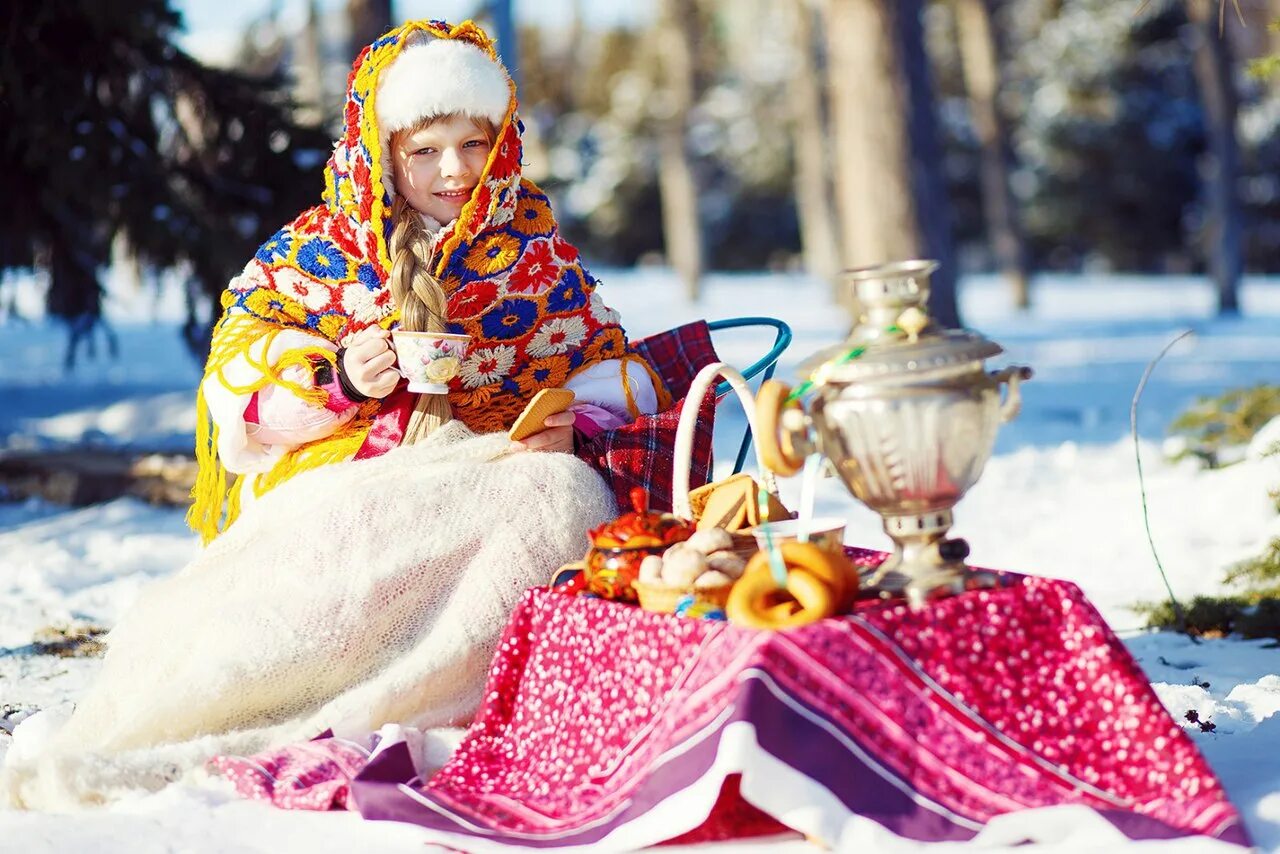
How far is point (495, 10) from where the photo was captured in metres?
10.7

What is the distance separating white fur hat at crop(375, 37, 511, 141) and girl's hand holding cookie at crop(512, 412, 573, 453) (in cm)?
71

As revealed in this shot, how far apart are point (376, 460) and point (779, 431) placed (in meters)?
1.12

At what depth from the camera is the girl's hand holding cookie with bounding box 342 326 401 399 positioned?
3.31 metres

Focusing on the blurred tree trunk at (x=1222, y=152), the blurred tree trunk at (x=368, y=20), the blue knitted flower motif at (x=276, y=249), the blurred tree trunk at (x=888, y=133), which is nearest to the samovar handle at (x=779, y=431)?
the blue knitted flower motif at (x=276, y=249)

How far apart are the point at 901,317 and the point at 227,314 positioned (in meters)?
1.74

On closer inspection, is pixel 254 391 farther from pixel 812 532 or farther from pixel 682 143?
pixel 682 143

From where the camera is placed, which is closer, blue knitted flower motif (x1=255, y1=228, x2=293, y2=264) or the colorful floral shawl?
the colorful floral shawl

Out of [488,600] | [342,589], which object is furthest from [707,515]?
[342,589]

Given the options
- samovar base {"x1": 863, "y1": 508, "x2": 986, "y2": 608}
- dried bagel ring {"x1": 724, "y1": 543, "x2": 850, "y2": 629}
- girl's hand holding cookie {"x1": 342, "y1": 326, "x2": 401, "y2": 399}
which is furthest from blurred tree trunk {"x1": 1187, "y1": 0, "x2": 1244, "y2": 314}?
dried bagel ring {"x1": 724, "y1": 543, "x2": 850, "y2": 629}

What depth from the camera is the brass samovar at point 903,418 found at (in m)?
2.45

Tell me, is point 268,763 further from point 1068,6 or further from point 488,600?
point 1068,6

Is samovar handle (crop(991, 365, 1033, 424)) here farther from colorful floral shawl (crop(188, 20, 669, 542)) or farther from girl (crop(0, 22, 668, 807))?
colorful floral shawl (crop(188, 20, 669, 542))

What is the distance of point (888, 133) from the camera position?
9.38 meters

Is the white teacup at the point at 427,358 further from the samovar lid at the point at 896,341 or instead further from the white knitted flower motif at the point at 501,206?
the samovar lid at the point at 896,341
